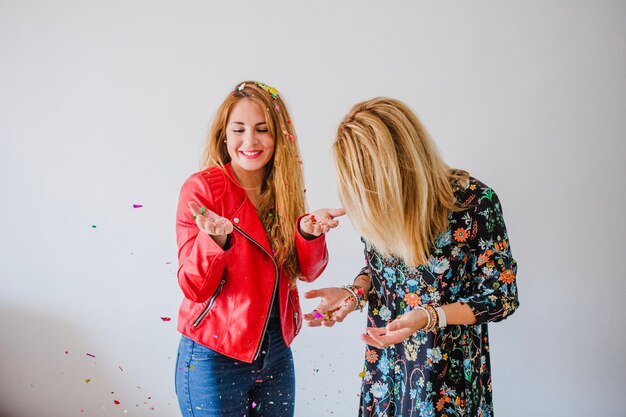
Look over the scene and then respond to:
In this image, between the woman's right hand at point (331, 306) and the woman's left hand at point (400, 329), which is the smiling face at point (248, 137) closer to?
the woman's right hand at point (331, 306)

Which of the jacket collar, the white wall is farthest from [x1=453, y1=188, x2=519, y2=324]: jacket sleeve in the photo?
the white wall

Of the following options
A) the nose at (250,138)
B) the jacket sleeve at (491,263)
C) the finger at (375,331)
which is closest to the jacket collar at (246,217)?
the nose at (250,138)

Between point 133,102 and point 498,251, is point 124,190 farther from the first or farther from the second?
point 498,251

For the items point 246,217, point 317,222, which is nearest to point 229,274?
point 246,217

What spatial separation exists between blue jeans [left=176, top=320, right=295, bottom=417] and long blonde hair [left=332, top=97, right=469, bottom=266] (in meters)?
0.44

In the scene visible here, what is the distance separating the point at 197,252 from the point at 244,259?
0.14 meters

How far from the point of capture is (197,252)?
4.60 feet

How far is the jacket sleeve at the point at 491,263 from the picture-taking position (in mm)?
1308

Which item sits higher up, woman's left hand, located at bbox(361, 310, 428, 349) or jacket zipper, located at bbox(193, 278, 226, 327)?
jacket zipper, located at bbox(193, 278, 226, 327)

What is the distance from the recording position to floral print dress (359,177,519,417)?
132 cm

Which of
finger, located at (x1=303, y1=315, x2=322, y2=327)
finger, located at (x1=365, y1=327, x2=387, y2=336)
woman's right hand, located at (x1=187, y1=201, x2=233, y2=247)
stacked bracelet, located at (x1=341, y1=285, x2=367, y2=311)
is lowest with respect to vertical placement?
finger, located at (x1=365, y1=327, x2=387, y2=336)

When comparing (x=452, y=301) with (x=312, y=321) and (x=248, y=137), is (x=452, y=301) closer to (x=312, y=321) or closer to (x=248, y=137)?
(x=312, y=321)

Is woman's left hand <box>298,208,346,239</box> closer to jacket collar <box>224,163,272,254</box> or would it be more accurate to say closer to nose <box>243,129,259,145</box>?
jacket collar <box>224,163,272,254</box>
